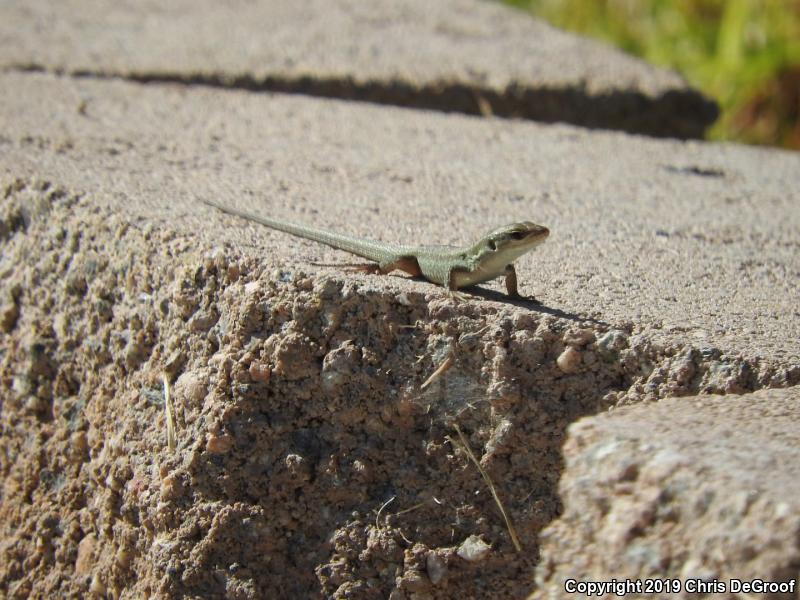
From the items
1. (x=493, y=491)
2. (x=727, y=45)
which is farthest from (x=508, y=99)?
(x=727, y=45)

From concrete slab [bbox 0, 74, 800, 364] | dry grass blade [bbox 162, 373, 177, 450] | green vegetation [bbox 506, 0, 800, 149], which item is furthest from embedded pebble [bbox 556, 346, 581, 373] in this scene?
green vegetation [bbox 506, 0, 800, 149]

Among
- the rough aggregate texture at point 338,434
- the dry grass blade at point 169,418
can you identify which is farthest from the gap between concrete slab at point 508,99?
the dry grass blade at point 169,418

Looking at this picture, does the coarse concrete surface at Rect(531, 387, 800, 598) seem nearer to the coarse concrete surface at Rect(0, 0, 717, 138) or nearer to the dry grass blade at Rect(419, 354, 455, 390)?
the dry grass blade at Rect(419, 354, 455, 390)

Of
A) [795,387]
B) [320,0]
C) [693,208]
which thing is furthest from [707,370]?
[320,0]

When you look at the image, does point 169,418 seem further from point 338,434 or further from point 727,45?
point 727,45

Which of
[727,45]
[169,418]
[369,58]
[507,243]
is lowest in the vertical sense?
[169,418]

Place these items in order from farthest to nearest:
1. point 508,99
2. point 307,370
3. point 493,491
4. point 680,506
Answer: point 508,99
point 307,370
point 493,491
point 680,506

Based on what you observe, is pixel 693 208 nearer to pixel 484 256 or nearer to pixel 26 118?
pixel 484 256
